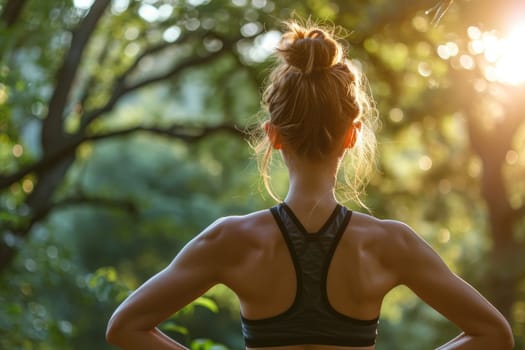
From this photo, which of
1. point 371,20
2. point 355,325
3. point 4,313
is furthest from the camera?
point 371,20

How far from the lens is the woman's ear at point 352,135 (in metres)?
2.31

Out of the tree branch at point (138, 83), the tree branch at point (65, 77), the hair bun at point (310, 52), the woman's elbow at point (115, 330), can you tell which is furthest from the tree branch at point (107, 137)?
the woman's elbow at point (115, 330)

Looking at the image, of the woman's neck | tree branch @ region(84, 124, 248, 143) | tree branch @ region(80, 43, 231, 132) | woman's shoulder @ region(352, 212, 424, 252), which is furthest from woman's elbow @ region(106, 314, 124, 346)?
tree branch @ region(80, 43, 231, 132)

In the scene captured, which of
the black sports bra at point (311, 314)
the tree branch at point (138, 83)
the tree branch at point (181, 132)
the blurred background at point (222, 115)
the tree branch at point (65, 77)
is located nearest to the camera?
the black sports bra at point (311, 314)

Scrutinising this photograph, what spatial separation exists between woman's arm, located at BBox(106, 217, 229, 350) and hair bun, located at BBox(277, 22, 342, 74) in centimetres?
46

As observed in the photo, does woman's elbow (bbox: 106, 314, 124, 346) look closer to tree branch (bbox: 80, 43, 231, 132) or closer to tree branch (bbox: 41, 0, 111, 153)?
tree branch (bbox: 41, 0, 111, 153)

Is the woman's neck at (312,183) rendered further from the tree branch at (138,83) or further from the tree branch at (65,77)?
the tree branch at (138,83)

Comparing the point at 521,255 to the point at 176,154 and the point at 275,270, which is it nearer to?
the point at 275,270

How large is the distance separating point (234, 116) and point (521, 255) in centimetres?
573

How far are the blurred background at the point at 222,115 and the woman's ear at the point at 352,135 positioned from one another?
6.47 ft

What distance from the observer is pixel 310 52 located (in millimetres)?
2299

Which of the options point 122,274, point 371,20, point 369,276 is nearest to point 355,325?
point 369,276

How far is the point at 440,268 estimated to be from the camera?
2.26 meters

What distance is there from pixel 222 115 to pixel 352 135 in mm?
15841
